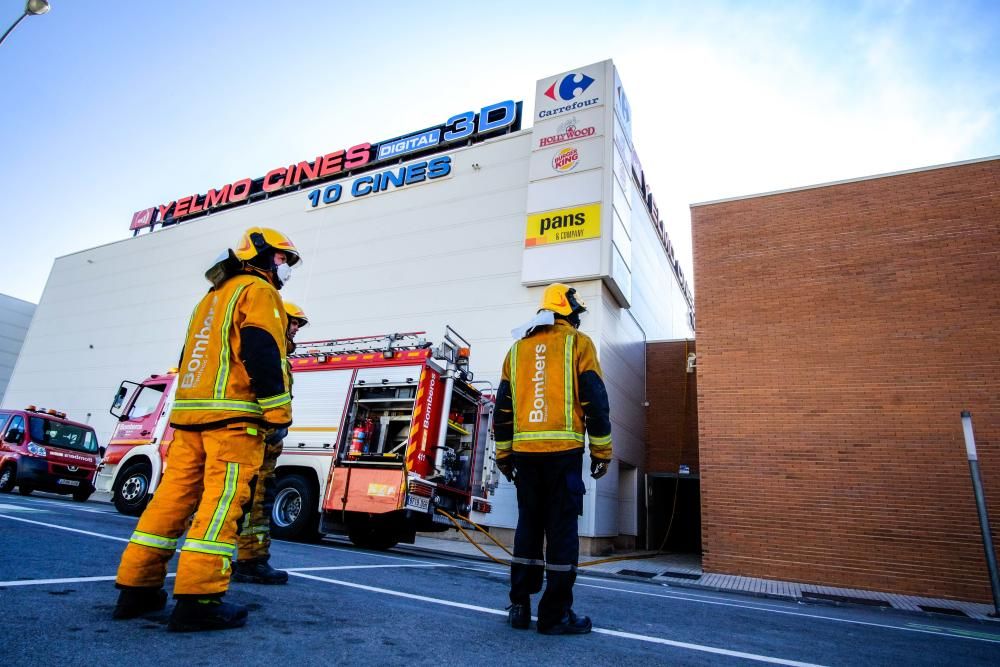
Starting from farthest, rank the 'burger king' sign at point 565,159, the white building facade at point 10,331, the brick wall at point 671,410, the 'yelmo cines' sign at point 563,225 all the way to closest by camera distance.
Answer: the white building facade at point 10,331 → the brick wall at point 671,410 → the 'burger king' sign at point 565,159 → the 'yelmo cines' sign at point 563,225

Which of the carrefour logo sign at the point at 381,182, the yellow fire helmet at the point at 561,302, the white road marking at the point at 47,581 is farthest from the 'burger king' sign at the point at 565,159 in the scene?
the white road marking at the point at 47,581

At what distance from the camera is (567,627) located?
2920mm

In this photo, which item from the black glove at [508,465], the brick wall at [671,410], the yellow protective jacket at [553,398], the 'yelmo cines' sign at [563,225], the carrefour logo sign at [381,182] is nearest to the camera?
the yellow protective jacket at [553,398]

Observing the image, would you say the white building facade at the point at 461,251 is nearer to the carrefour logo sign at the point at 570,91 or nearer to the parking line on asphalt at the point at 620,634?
the carrefour logo sign at the point at 570,91

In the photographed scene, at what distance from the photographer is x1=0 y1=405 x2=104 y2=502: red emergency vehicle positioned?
1121 cm

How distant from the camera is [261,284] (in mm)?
2807

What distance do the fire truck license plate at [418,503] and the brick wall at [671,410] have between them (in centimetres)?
1136

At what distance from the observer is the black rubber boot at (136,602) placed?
225 centimetres

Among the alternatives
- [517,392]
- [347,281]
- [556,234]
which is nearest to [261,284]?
[517,392]

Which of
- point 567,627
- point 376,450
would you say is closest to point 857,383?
point 376,450

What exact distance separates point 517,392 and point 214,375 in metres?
1.75

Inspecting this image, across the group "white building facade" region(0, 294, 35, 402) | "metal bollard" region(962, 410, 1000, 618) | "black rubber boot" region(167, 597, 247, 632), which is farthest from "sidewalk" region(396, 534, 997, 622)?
"white building facade" region(0, 294, 35, 402)

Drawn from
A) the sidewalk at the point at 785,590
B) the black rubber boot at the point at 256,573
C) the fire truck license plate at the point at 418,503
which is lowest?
the sidewalk at the point at 785,590

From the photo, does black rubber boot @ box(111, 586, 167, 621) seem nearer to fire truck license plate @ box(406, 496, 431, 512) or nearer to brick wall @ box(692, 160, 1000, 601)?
fire truck license plate @ box(406, 496, 431, 512)
